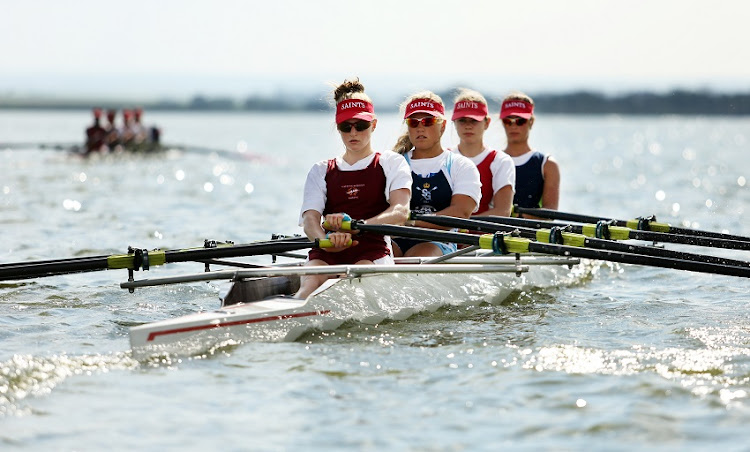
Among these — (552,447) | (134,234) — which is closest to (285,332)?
(552,447)

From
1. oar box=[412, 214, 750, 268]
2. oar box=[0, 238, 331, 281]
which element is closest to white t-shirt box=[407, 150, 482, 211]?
oar box=[412, 214, 750, 268]

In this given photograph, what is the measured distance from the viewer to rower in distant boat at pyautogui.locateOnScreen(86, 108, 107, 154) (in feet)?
104

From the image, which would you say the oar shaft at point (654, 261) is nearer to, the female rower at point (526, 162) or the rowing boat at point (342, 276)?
the rowing boat at point (342, 276)

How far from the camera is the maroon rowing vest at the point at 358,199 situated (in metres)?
7.78

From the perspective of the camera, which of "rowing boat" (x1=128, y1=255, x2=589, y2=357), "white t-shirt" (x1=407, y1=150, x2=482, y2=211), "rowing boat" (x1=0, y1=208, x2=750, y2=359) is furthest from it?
"white t-shirt" (x1=407, y1=150, x2=482, y2=211)

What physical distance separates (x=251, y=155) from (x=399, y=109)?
26759 mm

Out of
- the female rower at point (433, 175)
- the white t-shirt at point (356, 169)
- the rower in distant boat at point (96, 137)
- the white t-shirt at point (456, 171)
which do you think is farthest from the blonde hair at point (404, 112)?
the rower in distant boat at point (96, 137)

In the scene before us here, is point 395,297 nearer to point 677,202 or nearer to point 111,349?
point 111,349

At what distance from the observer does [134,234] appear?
1483cm

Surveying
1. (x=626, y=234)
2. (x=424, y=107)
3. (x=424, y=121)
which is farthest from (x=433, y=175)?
(x=626, y=234)

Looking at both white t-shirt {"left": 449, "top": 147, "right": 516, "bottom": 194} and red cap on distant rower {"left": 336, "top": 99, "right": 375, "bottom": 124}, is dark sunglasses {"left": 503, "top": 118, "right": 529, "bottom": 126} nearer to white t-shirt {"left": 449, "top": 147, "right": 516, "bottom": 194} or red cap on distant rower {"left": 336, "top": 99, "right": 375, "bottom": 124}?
white t-shirt {"left": 449, "top": 147, "right": 516, "bottom": 194}

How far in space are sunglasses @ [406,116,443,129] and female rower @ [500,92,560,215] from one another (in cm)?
234

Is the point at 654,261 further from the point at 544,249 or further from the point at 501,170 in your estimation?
the point at 501,170

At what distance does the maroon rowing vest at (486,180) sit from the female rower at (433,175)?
100 centimetres
